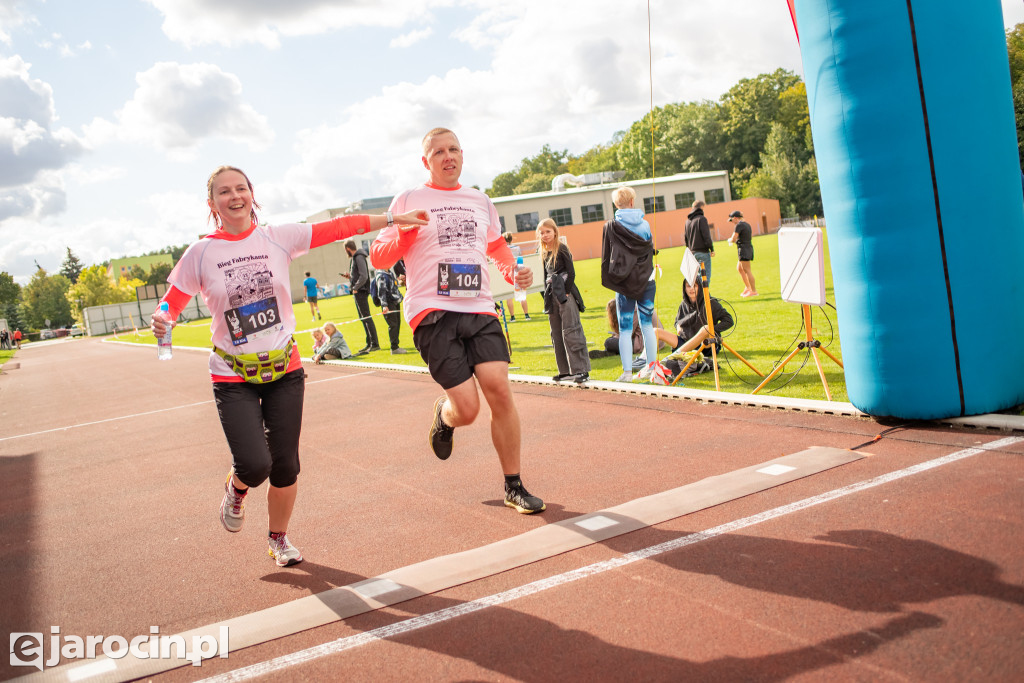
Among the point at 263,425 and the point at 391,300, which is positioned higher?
the point at 391,300

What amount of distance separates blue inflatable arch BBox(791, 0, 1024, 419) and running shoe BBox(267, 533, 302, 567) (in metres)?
4.22

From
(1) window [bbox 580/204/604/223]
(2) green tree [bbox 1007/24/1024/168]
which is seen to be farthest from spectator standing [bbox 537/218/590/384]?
(1) window [bbox 580/204/604/223]

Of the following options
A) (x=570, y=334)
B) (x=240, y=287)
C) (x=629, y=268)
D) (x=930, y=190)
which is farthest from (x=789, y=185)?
(x=240, y=287)

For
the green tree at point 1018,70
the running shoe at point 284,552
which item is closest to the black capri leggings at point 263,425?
the running shoe at point 284,552

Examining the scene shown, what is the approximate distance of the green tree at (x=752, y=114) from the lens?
9044 cm

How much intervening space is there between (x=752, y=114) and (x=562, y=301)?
8946 cm

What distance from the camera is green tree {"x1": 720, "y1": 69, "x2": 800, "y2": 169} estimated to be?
297ft

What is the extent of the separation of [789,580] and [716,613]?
45 centimetres

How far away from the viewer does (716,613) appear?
11.1 feet

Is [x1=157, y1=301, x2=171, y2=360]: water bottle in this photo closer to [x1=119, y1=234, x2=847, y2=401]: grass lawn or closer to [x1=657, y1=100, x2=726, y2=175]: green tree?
[x1=119, y1=234, x2=847, y2=401]: grass lawn

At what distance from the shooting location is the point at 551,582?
3.93m

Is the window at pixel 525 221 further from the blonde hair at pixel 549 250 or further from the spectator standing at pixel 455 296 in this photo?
the spectator standing at pixel 455 296

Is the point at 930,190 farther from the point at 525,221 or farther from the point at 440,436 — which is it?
the point at 525,221

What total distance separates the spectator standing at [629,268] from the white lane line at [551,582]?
14.8ft
